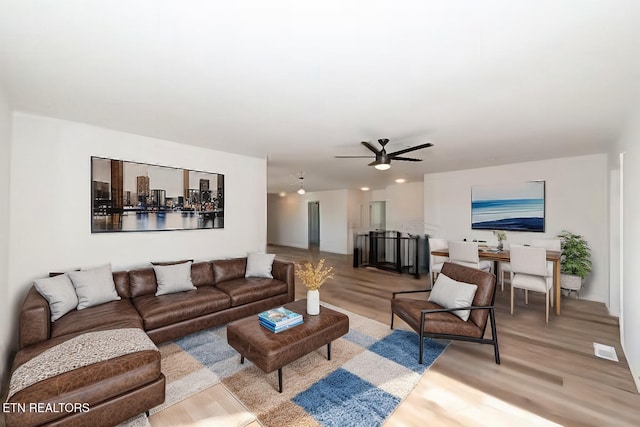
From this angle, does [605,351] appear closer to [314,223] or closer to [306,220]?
[314,223]

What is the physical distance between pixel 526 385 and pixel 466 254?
251cm

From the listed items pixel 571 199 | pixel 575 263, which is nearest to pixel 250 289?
pixel 575 263

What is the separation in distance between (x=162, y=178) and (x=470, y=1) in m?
3.97

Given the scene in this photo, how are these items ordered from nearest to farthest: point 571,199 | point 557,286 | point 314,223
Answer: point 557,286, point 571,199, point 314,223

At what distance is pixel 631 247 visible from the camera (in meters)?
2.53

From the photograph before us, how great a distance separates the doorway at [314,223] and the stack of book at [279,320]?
8.09 metres

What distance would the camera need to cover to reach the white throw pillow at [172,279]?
336cm

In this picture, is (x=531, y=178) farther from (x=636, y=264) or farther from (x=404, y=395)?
(x=404, y=395)

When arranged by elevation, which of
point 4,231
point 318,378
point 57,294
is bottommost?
point 318,378

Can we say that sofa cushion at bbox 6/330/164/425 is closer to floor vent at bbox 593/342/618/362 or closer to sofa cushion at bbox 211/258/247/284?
sofa cushion at bbox 211/258/247/284

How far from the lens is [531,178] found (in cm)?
514

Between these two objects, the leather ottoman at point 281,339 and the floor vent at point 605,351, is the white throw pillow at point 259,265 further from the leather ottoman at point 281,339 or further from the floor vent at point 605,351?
the floor vent at point 605,351

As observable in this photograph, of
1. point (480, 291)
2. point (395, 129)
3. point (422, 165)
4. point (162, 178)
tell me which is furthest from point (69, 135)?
point (422, 165)

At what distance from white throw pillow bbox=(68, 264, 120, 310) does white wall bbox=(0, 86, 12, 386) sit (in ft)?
1.59
